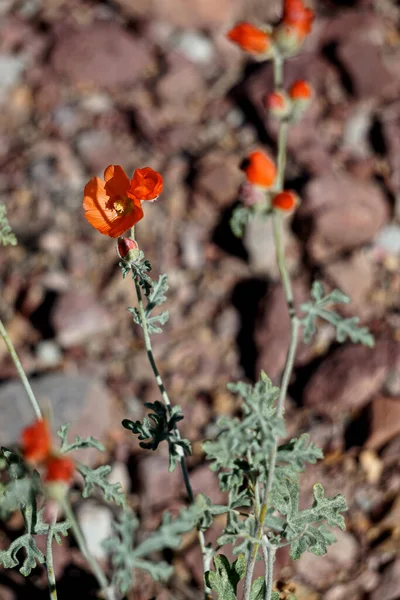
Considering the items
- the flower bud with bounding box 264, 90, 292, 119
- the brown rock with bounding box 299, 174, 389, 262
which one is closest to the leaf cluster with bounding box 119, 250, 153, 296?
the flower bud with bounding box 264, 90, 292, 119

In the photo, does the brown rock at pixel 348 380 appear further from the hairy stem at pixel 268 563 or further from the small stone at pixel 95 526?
the hairy stem at pixel 268 563

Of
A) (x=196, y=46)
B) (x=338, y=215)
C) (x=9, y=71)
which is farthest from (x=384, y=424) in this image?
(x=9, y=71)

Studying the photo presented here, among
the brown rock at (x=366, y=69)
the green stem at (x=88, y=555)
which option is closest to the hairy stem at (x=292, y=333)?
the green stem at (x=88, y=555)

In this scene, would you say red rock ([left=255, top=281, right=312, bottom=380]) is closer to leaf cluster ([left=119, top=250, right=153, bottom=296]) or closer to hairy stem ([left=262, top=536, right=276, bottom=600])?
hairy stem ([left=262, top=536, right=276, bottom=600])

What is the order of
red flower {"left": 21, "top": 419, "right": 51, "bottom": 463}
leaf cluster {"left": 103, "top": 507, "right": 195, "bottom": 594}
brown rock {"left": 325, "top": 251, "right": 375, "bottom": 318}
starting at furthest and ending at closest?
1. brown rock {"left": 325, "top": 251, "right": 375, "bottom": 318}
2. leaf cluster {"left": 103, "top": 507, "right": 195, "bottom": 594}
3. red flower {"left": 21, "top": 419, "right": 51, "bottom": 463}

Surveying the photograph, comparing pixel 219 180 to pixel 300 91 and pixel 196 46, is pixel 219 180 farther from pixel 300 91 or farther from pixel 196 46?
pixel 300 91
